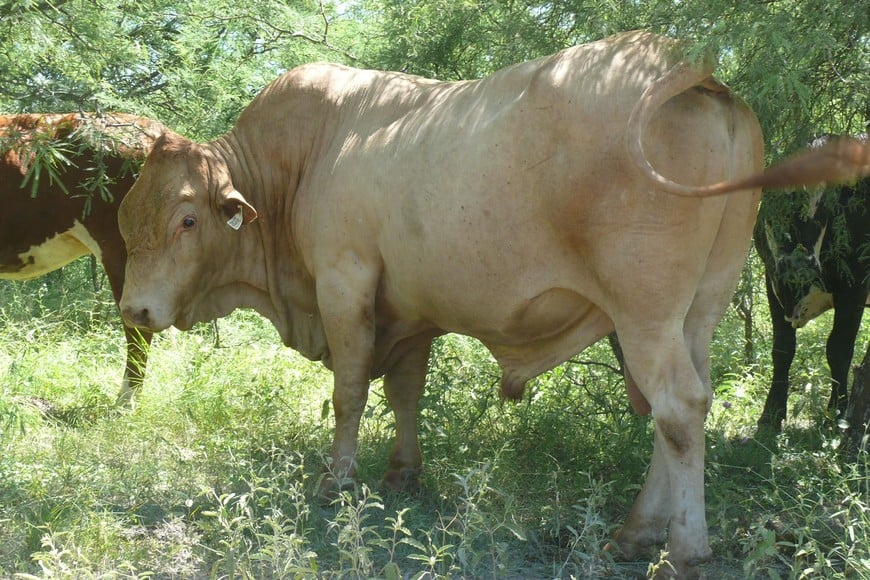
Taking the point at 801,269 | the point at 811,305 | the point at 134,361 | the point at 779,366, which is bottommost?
the point at 779,366

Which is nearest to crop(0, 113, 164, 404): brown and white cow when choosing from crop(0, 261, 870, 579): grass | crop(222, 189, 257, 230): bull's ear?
crop(0, 261, 870, 579): grass

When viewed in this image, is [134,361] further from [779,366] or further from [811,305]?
[811,305]

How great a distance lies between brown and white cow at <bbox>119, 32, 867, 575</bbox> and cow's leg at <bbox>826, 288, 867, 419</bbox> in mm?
2141

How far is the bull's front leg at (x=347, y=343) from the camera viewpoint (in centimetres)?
514

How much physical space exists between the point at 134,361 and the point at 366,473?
2.28 meters

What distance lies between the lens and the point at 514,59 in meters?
6.06

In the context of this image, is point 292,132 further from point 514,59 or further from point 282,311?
point 514,59

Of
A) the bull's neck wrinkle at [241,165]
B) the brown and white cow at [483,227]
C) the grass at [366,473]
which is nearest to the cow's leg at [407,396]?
the brown and white cow at [483,227]

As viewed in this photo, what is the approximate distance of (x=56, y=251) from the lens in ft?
24.2

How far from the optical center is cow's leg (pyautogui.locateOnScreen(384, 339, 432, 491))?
223 inches

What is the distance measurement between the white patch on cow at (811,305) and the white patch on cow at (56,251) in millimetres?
4522

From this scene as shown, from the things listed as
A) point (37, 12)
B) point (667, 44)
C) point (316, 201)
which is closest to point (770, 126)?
point (667, 44)

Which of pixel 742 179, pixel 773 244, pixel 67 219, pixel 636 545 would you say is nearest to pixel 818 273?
pixel 773 244

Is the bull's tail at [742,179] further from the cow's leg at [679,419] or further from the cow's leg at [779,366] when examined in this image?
the cow's leg at [779,366]
